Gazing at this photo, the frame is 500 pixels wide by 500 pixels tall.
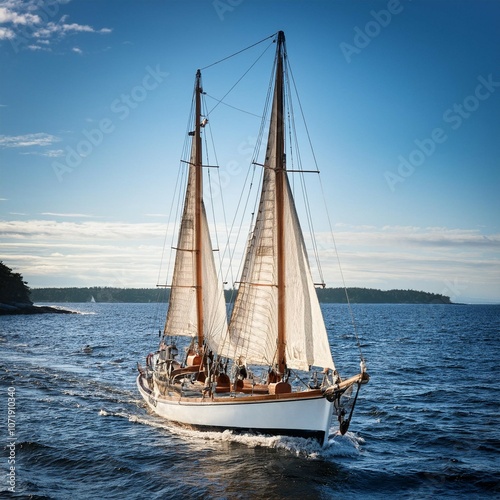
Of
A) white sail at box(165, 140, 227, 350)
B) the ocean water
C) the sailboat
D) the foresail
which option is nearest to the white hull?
the sailboat

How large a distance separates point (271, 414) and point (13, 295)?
147479mm

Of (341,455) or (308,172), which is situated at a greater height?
(308,172)

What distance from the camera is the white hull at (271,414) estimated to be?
22297 millimetres

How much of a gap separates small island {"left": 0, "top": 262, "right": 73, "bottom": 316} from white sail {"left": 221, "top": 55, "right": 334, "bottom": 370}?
130083 mm

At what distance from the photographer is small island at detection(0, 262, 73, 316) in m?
141

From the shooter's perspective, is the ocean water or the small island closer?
the ocean water

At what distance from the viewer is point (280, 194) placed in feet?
82.4

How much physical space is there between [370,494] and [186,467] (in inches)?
294

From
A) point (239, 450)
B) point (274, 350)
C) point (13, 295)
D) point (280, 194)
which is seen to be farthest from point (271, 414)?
point (13, 295)

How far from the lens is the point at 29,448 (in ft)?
81.1

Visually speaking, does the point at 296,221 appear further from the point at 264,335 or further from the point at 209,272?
the point at 209,272

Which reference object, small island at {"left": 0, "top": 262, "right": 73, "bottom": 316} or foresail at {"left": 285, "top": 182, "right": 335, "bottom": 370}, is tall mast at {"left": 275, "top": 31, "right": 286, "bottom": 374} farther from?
small island at {"left": 0, "top": 262, "right": 73, "bottom": 316}

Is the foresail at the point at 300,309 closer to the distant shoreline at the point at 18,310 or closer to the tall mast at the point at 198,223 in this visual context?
the tall mast at the point at 198,223

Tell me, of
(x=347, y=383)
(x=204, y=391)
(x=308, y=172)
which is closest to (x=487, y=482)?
(x=347, y=383)
